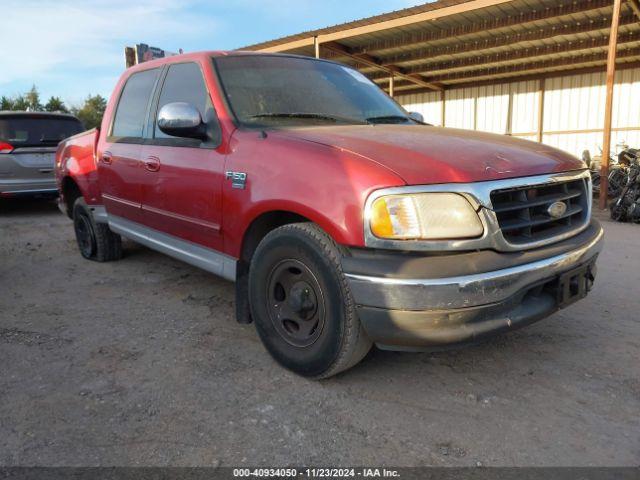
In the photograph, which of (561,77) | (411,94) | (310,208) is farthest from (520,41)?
(310,208)

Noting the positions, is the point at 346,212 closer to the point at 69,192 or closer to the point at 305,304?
the point at 305,304

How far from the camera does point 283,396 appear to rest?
247 cm

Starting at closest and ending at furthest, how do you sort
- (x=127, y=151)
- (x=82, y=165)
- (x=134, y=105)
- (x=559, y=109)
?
(x=127, y=151) < (x=134, y=105) < (x=82, y=165) < (x=559, y=109)

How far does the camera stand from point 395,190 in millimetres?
2107

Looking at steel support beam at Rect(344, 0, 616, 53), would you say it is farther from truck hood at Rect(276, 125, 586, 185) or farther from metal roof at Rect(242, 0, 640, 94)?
truck hood at Rect(276, 125, 586, 185)

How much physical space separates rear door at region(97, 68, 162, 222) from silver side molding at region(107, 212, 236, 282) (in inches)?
3.8

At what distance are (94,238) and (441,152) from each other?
3.95 meters

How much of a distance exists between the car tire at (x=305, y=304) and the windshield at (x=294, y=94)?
872mm

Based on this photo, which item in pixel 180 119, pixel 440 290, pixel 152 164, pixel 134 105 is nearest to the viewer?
pixel 440 290

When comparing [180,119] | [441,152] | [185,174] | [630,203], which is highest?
[180,119]

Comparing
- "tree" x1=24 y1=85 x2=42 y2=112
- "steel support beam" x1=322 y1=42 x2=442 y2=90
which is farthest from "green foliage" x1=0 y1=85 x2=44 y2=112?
"steel support beam" x1=322 y1=42 x2=442 y2=90

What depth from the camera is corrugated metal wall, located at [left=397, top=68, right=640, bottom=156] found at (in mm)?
13758

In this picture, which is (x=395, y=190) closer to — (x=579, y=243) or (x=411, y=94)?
(x=579, y=243)

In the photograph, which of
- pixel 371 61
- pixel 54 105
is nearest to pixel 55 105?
pixel 54 105
